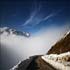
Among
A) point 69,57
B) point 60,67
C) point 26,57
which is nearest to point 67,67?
point 60,67

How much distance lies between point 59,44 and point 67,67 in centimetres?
753

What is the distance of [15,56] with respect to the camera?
605 inches

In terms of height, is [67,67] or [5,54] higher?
[5,54]

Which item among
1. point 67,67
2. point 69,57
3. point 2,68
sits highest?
point 2,68

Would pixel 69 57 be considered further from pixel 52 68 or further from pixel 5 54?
pixel 5 54

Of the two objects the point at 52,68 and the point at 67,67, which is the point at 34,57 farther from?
the point at 67,67

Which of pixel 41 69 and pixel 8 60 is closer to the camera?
pixel 41 69

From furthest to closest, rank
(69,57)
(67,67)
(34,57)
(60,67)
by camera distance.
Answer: (34,57), (69,57), (60,67), (67,67)

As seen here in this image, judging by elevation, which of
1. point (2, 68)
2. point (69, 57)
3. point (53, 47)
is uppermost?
point (53, 47)

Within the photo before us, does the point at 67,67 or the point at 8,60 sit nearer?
the point at 67,67

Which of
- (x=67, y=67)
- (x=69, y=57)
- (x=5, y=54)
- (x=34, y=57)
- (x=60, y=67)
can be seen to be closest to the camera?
(x=67, y=67)

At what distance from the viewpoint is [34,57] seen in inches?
674

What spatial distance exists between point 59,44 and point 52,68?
583cm

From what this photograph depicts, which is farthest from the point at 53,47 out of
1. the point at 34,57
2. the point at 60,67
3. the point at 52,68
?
the point at 60,67
